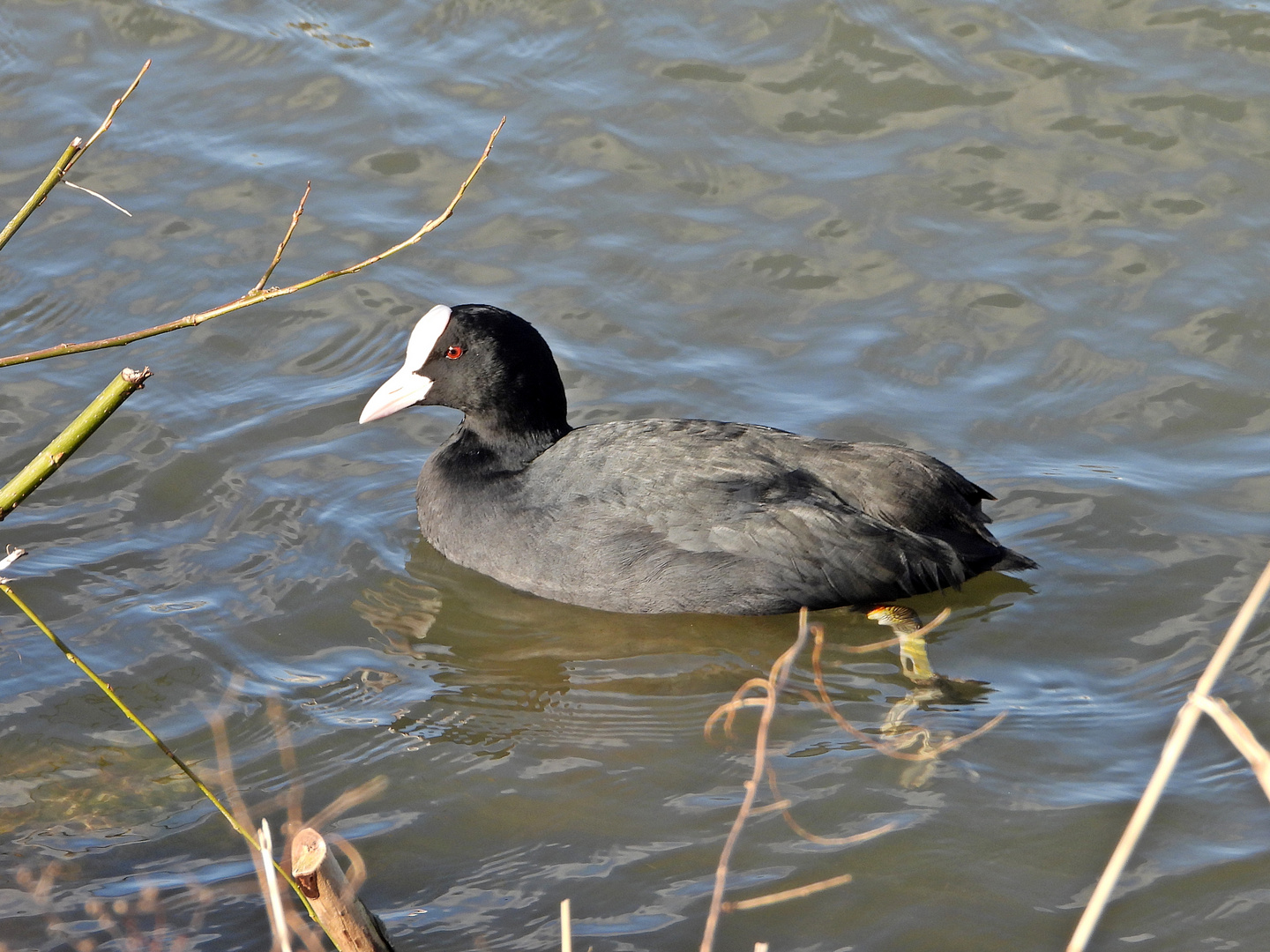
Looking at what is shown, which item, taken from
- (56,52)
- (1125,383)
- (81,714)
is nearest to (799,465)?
(1125,383)

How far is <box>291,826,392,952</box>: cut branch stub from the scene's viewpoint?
2225 millimetres

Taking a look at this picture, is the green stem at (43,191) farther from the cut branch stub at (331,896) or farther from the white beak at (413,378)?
the white beak at (413,378)

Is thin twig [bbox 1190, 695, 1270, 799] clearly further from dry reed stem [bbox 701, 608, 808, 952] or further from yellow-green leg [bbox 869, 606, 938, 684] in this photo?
yellow-green leg [bbox 869, 606, 938, 684]

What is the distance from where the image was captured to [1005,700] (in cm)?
385

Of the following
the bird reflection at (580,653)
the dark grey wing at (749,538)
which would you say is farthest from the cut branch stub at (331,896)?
the dark grey wing at (749,538)

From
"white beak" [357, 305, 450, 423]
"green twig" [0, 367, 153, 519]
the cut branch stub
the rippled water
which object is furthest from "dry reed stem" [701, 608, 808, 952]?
"white beak" [357, 305, 450, 423]

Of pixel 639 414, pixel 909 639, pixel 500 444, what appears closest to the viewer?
pixel 909 639

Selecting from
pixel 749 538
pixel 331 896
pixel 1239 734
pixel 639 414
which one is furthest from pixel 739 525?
pixel 1239 734

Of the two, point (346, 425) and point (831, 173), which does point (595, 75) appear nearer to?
point (831, 173)

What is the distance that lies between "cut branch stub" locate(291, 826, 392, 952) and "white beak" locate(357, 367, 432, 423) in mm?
2472

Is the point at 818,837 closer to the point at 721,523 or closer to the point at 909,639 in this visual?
the point at 909,639

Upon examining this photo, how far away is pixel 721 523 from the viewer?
411 cm

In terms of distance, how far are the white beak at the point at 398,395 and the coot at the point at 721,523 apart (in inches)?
14.8

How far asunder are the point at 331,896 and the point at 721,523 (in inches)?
80.2
